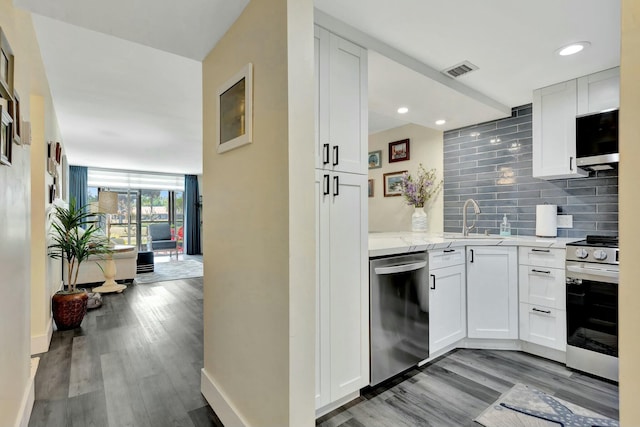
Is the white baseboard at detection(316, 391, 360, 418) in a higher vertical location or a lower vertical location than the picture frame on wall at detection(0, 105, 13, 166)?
lower

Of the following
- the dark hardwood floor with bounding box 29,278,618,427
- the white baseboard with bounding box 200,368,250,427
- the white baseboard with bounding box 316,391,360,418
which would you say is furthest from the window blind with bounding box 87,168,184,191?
the white baseboard with bounding box 316,391,360,418

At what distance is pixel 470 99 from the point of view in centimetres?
269

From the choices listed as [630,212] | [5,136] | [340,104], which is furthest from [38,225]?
[630,212]

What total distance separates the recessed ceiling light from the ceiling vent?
1.72 ft

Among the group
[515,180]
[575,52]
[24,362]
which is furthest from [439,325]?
[24,362]

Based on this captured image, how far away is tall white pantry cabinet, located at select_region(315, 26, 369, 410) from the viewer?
1.69 meters

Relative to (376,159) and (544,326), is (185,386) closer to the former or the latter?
(544,326)

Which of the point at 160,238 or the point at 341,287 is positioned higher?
the point at 341,287

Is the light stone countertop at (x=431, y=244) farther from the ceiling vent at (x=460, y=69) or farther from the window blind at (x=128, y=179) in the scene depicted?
the window blind at (x=128, y=179)

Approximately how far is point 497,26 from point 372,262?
1603 mm

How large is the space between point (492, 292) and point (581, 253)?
682mm

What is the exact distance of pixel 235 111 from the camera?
1552mm

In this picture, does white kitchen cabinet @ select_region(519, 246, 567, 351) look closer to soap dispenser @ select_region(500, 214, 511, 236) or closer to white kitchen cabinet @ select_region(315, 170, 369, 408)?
soap dispenser @ select_region(500, 214, 511, 236)

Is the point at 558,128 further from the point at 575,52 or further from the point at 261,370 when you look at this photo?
the point at 261,370
